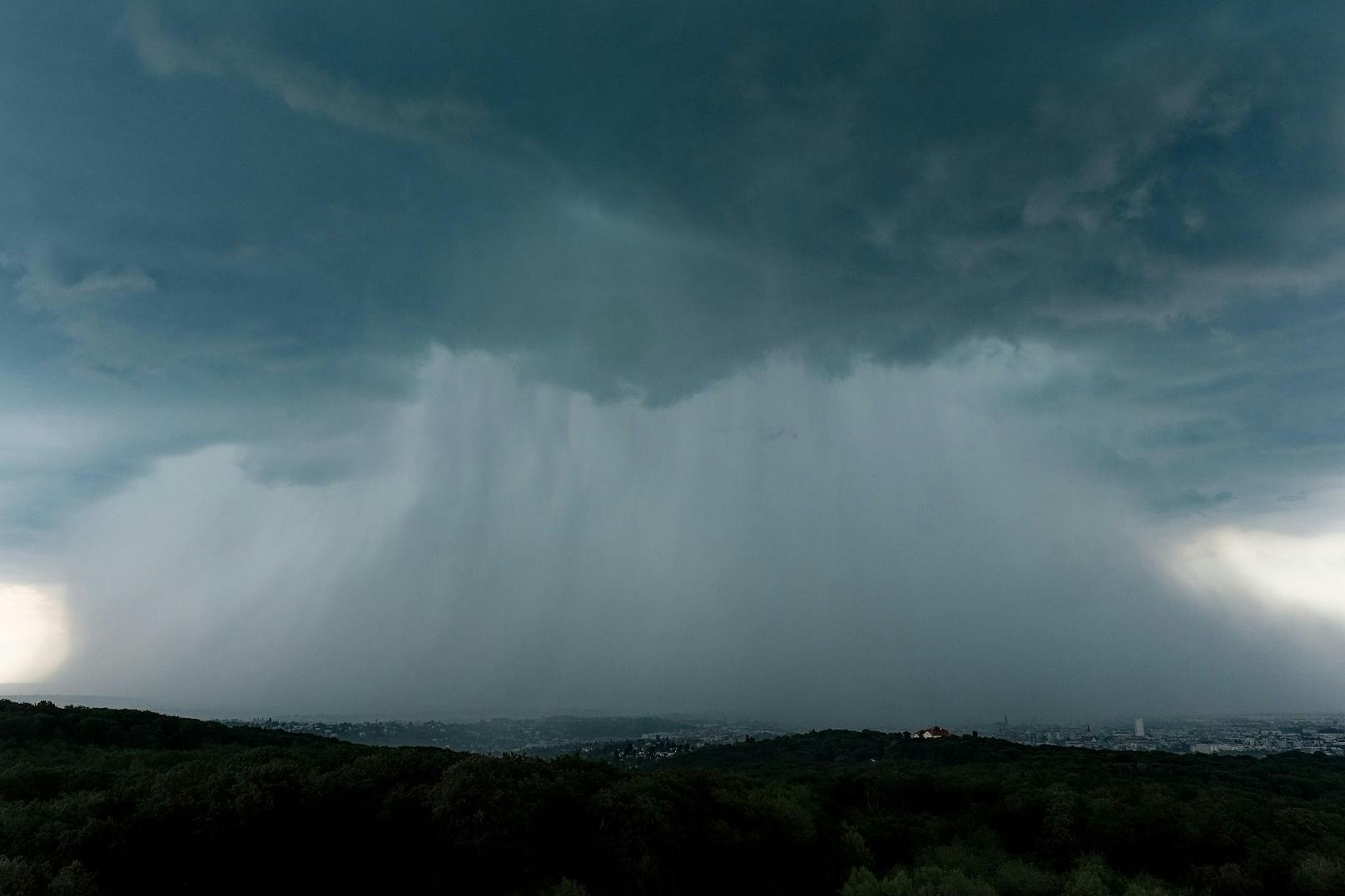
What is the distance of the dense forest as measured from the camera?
88.3ft

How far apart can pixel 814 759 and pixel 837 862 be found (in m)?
66.7

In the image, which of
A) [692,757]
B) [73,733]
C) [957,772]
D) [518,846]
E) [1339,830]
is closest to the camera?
[518,846]

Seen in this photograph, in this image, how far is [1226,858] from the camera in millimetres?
38969

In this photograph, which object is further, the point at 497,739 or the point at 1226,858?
the point at 497,739

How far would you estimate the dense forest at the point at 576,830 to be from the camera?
26.9m

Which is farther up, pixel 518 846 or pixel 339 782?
pixel 339 782

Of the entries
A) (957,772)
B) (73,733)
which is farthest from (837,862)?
(73,733)

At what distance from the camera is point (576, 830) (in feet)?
112

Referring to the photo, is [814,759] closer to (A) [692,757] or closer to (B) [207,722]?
(A) [692,757]

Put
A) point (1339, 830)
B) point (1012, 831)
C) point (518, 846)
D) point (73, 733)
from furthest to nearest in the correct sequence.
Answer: point (73, 733), point (1012, 831), point (1339, 830), point (518, 846)

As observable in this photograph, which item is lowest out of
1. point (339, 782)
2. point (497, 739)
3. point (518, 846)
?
point (497, 739)

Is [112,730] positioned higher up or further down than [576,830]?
higher up

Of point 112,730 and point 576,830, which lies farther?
point 112,730

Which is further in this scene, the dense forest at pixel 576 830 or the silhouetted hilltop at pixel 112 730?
the silhouetted hilltop at pixel 112 730
